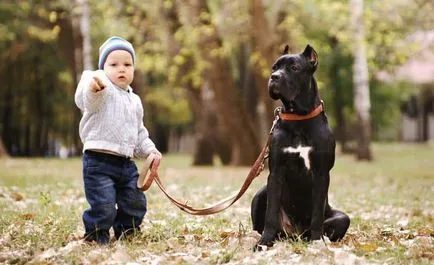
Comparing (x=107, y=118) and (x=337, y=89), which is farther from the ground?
(x=337, y=89)

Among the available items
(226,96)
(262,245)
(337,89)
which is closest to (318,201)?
(262,245)

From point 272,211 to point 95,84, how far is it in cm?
180

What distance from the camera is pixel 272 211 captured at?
6422 millimetres

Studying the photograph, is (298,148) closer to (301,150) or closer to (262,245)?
(301,150)

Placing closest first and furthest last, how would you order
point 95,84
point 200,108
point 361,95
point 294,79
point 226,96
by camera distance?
point 294,79 < point 95,84 < point 226,96 < point 200,108 < point 361,95

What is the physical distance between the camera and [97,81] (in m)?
6.39

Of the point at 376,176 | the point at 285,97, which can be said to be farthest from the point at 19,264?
the point at 376,176

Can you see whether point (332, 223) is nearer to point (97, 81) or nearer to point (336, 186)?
point (97, 81)

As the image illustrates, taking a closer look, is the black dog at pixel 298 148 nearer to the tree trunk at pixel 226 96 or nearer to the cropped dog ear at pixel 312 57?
the cropped dog ear at pixel 312 57

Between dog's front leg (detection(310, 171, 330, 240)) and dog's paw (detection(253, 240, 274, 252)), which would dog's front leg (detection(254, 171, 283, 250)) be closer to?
dog's paw (detection(253, 240, 274, 252))

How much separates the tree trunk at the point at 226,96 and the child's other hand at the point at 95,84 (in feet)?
50.9

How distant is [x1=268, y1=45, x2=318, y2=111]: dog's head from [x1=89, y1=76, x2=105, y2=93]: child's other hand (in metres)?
1.40

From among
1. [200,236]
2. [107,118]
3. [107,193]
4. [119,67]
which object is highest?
[119,67]

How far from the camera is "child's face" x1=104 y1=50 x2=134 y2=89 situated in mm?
6758
